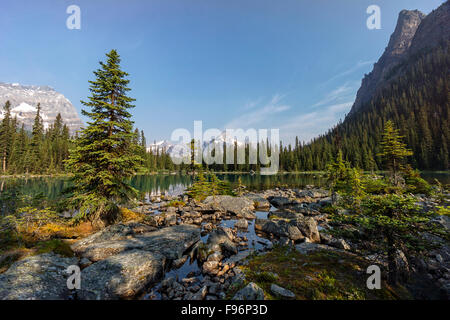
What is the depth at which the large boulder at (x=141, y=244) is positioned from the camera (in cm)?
786

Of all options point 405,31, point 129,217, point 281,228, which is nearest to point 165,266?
point 281,228

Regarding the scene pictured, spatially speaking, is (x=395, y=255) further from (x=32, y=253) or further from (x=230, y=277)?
(x=32, y=253)

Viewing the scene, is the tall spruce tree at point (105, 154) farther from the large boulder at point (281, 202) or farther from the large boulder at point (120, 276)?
the large boulder at point (281, 202)

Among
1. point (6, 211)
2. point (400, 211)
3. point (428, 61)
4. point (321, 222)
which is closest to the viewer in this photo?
point (400, 211)

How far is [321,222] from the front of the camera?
13.7 metres

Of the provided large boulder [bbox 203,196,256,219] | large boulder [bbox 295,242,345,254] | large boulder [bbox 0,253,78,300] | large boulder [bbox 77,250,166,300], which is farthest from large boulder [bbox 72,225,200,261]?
large boulder [bbox 203,196,256,219]

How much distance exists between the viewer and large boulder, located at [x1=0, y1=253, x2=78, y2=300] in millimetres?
4715

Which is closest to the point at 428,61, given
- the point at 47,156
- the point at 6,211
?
the point at 6,211

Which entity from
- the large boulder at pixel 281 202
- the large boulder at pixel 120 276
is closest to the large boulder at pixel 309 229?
the large boulder at pixel 120 276

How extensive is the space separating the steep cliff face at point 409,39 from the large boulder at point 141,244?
22208cm

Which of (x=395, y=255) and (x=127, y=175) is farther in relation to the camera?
(x=127, y=175)

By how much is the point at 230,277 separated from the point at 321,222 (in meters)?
10.7

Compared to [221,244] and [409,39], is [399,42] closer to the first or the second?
[409,39]
